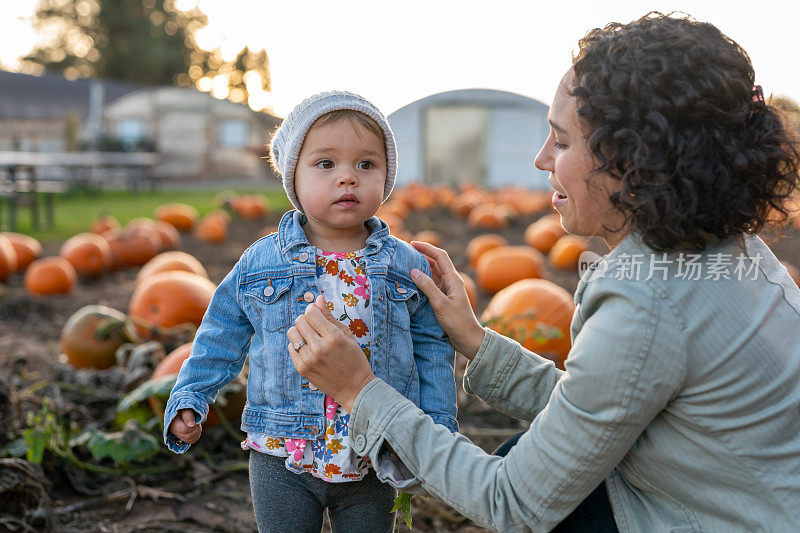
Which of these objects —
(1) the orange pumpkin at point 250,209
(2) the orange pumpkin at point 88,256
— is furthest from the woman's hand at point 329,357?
(1) the orange pumpkin at point 250,209

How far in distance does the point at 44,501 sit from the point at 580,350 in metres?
1.91

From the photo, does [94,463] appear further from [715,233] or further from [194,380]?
[715,233]

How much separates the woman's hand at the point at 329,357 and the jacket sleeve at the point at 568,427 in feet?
0.13

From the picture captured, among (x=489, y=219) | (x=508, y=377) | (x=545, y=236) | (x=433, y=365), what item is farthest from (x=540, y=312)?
(x=489, y=219)

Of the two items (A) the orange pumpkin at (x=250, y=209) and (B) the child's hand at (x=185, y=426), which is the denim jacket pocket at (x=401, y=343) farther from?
(A) the orange pumpkin at (x=250, y=209)

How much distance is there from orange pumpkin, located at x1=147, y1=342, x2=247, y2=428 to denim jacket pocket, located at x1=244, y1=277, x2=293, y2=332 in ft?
4.13

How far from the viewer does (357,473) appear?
5.57ft

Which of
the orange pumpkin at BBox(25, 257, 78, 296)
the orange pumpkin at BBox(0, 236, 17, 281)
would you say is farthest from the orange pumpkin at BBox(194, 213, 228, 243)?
the orange pumpkin at BBox(25, 257, 78, 296)

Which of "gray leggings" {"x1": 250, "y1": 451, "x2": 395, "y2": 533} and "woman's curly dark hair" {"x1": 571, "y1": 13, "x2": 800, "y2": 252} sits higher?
"woman's curly dark hair" {"x1": 571, "y1": 13, "x2": 800, "y2": 252}

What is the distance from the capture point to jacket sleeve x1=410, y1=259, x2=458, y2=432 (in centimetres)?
180

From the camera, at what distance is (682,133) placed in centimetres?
138

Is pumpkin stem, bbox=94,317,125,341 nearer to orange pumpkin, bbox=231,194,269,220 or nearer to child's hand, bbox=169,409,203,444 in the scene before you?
child's hand, bbox=169,409,203,444

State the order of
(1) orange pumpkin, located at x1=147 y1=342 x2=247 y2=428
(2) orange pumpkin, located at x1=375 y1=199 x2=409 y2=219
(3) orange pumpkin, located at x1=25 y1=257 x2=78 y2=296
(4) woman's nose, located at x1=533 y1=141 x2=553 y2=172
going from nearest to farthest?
1. (4) woman's nose, located at x1=533 y1=141 x2=553 y2=172
2. (1) orange pumpkin, located at x1=147 y1=342 x2=247 y2=428
3. (3) orange pumpkin, located at x1=25 y1=257 x2=78 y2=296
4. (2) orange pumpkin, located at x1=375 y1=199 x2=409 y2=219

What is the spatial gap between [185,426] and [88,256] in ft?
18.8
